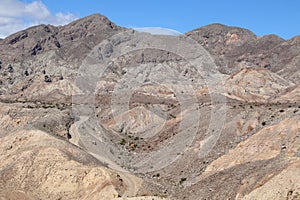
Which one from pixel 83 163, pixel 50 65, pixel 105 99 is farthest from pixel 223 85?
pixel 50 65

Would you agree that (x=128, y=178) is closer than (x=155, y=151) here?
Yes

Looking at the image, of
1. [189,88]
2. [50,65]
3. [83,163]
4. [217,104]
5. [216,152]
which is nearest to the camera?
[83,163]

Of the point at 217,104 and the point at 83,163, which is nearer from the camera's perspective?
the point at 83,163

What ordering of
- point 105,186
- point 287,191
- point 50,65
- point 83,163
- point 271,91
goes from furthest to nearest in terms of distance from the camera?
point 50,65
point 271,91
point 83,163
point 105,186
point 287,191

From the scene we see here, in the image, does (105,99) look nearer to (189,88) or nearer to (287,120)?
(189,88)

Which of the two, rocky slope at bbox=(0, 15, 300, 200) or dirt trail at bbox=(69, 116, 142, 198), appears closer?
rocky slope at bbox=(0, 15, 300, 200)

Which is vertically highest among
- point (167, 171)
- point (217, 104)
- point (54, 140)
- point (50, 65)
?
point (50, 65)

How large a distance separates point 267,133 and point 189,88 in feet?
330

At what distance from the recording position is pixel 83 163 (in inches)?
1732

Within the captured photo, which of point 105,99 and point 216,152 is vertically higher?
point 105,99

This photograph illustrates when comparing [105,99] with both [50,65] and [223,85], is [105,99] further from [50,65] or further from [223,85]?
[50,65]

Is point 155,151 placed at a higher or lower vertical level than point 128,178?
higher

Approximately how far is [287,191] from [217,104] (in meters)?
43.6

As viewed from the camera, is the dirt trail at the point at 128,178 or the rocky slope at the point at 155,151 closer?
the rocky slope at the point at 155,151
